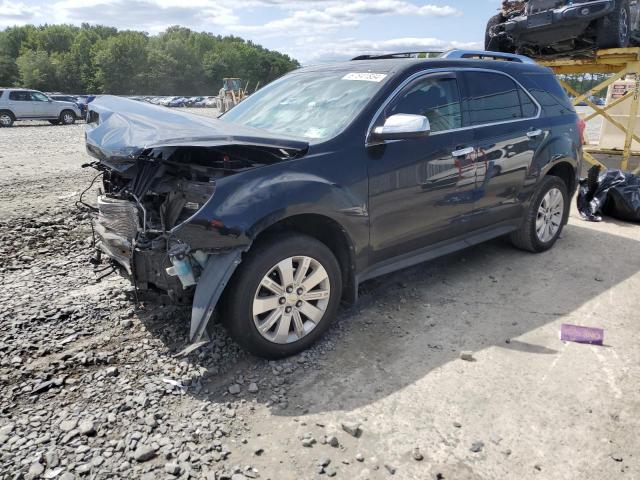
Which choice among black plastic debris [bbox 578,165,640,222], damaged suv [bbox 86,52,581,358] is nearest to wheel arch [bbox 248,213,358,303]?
damaged suv [bbox 86,52,581,358]

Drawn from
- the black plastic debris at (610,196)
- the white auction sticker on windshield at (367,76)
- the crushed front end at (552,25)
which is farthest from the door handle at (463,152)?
the crushed front end at (552,25)

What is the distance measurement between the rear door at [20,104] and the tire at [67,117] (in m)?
1.46

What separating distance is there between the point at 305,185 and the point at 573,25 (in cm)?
694

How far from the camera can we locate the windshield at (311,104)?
3.59 meters

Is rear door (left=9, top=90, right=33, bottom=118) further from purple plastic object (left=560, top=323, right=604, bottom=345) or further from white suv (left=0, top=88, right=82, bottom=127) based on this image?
purple plastic object (left=560, top=323, right=604, bottom=345)

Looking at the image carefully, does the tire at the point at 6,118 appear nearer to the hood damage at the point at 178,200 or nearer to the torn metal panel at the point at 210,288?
the hood damage at the point at 178,200

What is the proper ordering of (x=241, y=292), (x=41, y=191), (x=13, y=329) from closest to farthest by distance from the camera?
(x=241, y=292), (x=13, y=329), (x=41, y=191)

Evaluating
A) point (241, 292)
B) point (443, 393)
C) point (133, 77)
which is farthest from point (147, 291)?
point (133, 77)

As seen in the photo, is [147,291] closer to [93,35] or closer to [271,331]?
[271,331]

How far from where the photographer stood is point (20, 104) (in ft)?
74.5

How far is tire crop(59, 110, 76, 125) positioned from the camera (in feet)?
79.9

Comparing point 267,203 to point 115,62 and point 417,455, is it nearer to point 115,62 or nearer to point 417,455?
point 417,455

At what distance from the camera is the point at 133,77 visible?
324 ft

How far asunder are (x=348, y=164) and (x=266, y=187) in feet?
2.14
